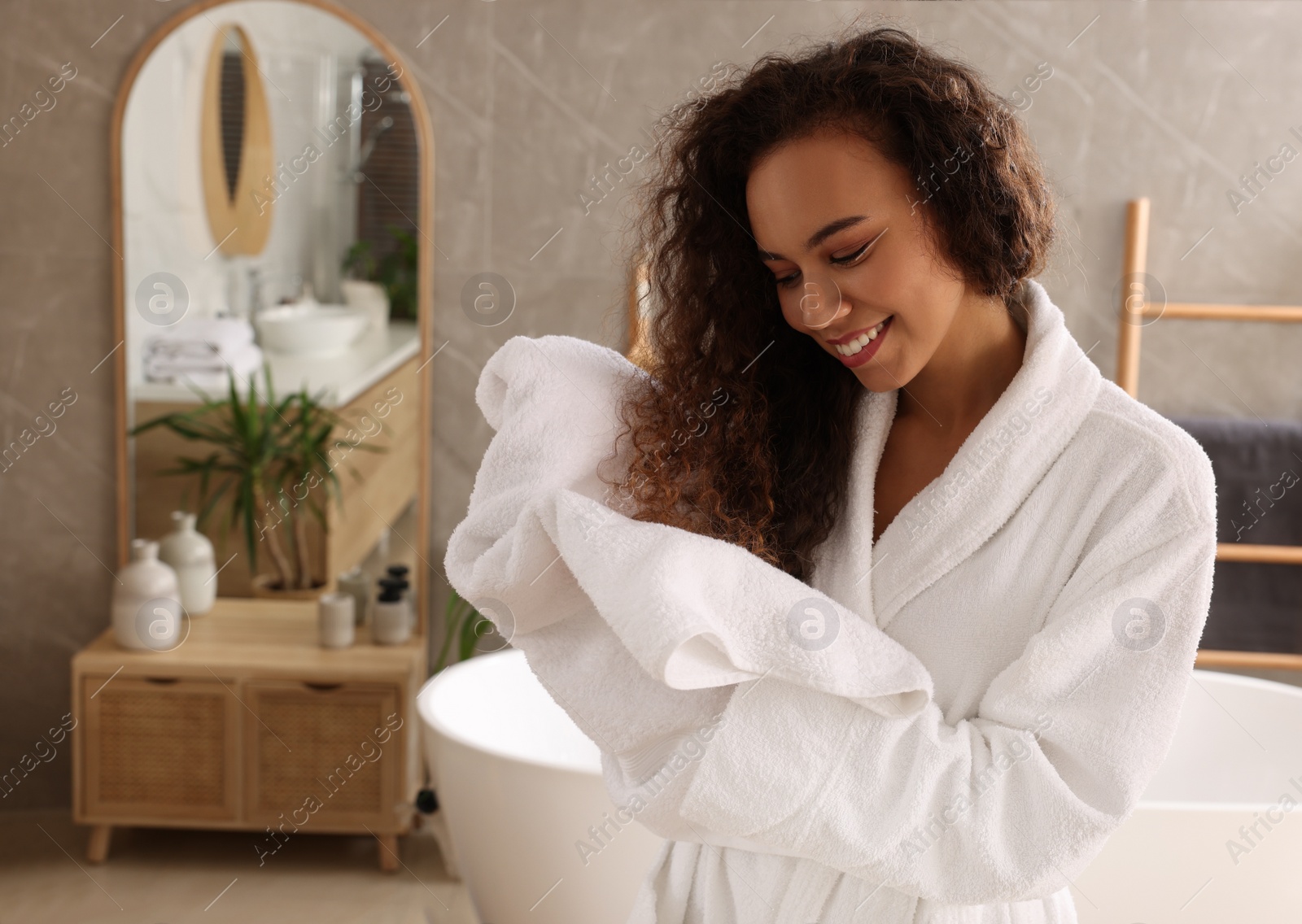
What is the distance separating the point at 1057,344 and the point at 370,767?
1.83 metres

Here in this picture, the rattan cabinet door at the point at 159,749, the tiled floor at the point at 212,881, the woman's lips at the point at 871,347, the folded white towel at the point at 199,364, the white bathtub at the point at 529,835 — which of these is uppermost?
the woman's lips at the point at 871,347

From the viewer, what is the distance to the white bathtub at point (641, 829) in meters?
1.65

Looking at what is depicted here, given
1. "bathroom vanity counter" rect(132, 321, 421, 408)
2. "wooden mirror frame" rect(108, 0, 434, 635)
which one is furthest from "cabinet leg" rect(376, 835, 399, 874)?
"bathroom vanity counter" rect(132, 321, 421, 408)

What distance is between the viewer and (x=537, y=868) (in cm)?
179

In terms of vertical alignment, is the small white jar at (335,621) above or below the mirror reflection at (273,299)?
below

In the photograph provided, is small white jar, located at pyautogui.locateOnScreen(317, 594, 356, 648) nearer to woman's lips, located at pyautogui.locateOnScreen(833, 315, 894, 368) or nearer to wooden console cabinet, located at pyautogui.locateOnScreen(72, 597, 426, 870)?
wooden console cabinet, located at pyautogui.locateOnScreen(72, 597, 426, 870)

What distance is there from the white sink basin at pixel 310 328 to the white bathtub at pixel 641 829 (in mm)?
798

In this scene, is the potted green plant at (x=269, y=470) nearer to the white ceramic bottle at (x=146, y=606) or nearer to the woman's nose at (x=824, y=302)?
the white ceramic bottle at (x=146, y=606)

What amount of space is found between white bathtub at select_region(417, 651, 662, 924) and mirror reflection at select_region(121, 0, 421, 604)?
2.32ft

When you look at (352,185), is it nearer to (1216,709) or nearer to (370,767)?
(370,767)

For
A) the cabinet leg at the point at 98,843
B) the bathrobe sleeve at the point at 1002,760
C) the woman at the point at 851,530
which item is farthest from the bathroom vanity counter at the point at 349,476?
the bathrobe sleeve at the point at 1002,760

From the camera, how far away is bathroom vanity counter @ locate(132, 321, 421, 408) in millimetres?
2496

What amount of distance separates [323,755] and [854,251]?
185 cm

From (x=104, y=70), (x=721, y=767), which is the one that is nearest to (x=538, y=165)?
(x=104, y=70)
